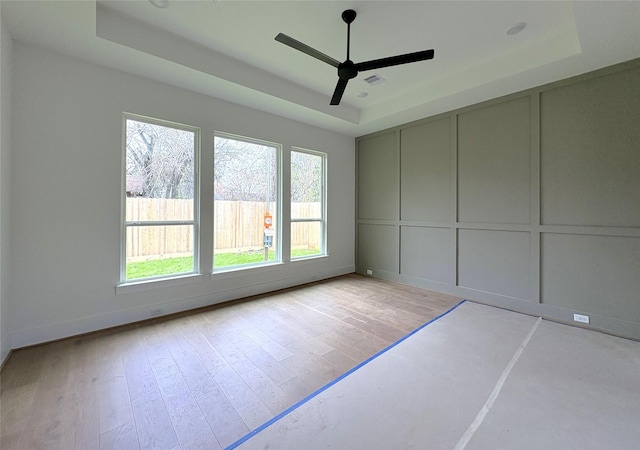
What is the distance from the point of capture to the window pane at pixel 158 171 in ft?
10.1

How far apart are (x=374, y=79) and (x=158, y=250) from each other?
3.73 meters

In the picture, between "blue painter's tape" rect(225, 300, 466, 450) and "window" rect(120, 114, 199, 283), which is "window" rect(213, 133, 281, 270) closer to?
"window" rect(120, 114, 199, 283)

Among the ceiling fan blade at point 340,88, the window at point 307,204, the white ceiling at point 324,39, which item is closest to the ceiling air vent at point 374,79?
the white ceiling at point 324,39

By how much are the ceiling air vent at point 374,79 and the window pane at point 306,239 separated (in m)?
2.57

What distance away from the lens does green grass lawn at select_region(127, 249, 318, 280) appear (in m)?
3.11

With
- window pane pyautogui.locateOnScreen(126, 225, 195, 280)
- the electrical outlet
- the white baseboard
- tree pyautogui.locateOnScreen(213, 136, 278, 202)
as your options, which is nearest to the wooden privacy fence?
window pane pyautogui.locateOnScreen(126, 225, 195, 280)

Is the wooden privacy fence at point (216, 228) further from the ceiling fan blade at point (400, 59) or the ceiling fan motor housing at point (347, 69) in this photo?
the ceiling fan blade at point (400, 59)

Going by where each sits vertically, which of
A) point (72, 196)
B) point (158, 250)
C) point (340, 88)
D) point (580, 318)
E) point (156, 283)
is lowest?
point (580, 318)

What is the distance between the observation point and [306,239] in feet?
16.1

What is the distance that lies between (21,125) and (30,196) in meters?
0.67

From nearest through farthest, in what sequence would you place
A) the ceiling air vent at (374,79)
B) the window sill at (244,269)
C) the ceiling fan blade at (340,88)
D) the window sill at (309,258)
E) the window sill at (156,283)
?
the ceiling fan blade at (340,88)
the window sill at (156,283)
the ceiling air vent at (374,79)
the window sill at (244,269)
the window sill at (309,258)

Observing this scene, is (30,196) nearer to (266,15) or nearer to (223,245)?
(223,245)

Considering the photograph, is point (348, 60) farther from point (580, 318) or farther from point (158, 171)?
point (580, 318)

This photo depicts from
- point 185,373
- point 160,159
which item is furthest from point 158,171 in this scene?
point 185,373
